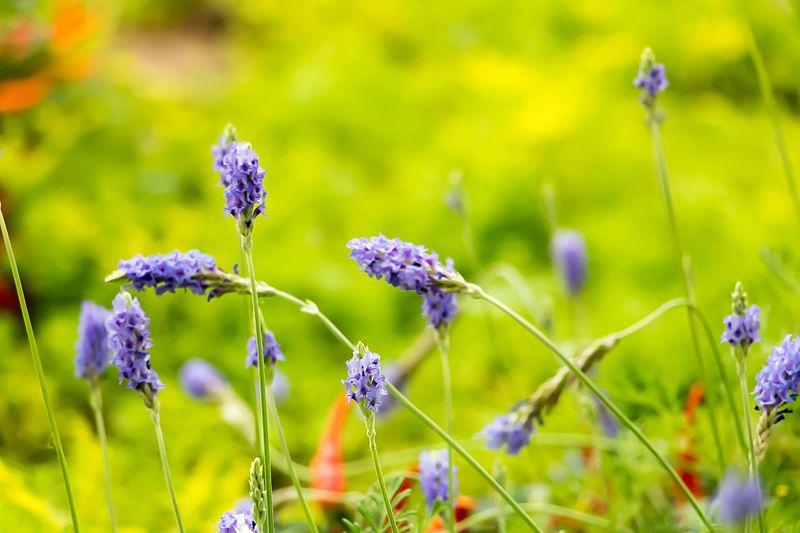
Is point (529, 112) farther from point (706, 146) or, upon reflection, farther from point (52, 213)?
point (52, 213)

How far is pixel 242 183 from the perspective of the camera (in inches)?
14.2

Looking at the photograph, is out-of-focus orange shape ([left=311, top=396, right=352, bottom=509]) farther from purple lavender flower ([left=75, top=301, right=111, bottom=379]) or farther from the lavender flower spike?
the lavender flower spike

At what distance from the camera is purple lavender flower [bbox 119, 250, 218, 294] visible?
1.25ft

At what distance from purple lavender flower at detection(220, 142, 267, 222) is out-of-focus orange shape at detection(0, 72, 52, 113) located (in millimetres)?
1187

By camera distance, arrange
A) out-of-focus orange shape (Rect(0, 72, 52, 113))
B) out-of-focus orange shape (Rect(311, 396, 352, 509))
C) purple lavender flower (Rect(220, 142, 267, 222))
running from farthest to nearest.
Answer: out-of-focus orange shape (Rect(0, 72, 52, 113)) → out-of-focus orange shape (Rect(311, 396, 352, 509)) → purple lavender flower (Rect(220, 142, 267, 222))

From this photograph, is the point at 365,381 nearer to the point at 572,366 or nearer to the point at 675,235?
the point at 572,366

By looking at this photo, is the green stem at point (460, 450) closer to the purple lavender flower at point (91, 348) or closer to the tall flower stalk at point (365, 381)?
the tall flower stalk at point (365, 381)

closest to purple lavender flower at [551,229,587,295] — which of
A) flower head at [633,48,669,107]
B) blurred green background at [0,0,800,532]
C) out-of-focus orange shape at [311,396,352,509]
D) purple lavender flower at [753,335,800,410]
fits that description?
blurred green background at [0,0,800,532]

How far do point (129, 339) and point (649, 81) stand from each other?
0.28m

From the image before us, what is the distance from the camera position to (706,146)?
4.73 ft

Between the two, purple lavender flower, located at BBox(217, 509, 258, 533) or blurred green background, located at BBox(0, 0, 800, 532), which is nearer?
purple lavender flower, located at BBox(217, 509, 258, 533)

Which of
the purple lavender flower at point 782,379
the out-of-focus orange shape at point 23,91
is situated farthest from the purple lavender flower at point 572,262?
the out-of-focus orange shape at point 23,91

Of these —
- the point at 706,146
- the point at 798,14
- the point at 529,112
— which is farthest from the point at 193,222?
the point at 798,14

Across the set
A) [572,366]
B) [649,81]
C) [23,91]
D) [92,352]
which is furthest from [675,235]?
[23,91]
